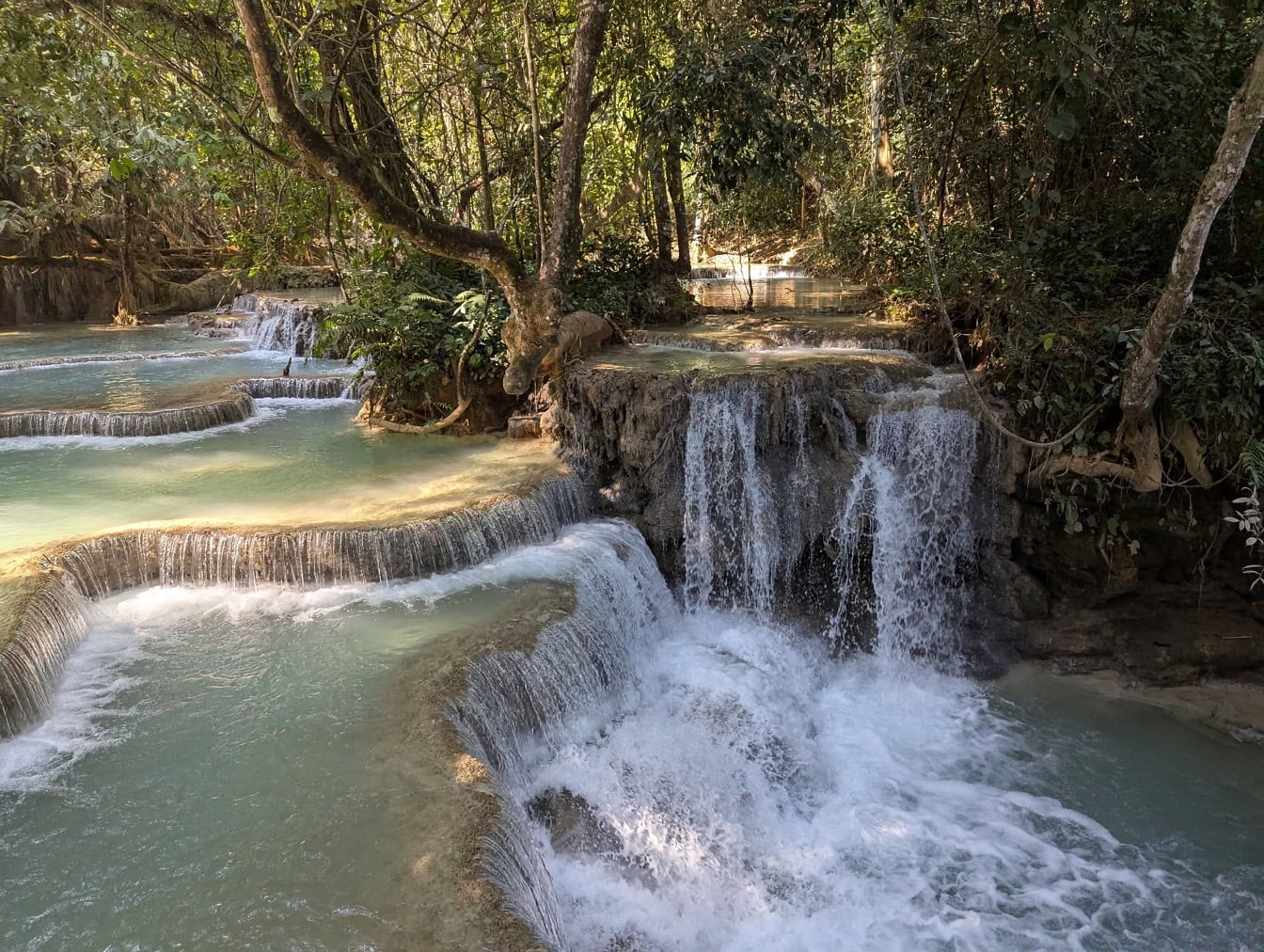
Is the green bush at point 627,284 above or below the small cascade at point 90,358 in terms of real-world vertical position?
above

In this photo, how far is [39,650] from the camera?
4.60m

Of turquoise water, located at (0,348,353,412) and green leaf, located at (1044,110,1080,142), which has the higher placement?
green leaf, located at (1044,110,1080,142)

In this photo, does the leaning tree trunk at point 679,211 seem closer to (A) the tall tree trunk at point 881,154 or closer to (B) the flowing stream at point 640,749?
(A) the tall tree trunk at point 881,154

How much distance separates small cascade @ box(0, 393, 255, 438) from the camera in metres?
9.08

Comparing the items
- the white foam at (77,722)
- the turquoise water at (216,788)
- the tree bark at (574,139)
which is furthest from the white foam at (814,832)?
the tree bark at (574,139)

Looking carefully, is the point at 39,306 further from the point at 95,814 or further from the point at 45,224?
the point at 95,814

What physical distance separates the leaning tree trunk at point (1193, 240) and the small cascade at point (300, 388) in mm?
9002

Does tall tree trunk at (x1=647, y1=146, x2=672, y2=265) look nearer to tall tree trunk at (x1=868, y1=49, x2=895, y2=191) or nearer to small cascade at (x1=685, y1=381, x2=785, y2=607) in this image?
tall tree trunk at (x1=868, y1=49, x2=895, y2=191)

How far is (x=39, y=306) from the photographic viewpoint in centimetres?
1844

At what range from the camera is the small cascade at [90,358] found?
12.8 meters

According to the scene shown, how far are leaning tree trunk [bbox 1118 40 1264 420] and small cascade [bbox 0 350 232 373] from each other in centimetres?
1343

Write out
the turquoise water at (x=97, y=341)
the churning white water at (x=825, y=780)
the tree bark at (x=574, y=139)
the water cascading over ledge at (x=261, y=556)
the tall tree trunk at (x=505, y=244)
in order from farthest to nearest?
1. the turquoise water at (x=97, y=341)
2. the tree bark at (x=574, y=139)
3. the tall tree trunk at (x=505, y=244)
4. the water cascading over ledge at (x=261, y=556)
5. the churning white water at (x=825, y=780)

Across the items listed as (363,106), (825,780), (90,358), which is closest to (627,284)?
(363,106)

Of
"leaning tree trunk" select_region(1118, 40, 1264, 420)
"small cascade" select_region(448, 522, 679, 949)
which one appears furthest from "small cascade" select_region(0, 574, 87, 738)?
"leaning tree trunk" select_region(1118, 40, 1264, 420)
